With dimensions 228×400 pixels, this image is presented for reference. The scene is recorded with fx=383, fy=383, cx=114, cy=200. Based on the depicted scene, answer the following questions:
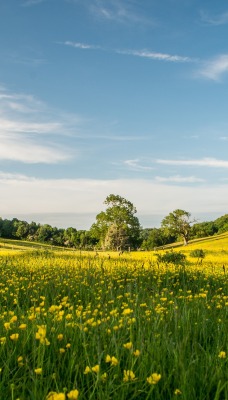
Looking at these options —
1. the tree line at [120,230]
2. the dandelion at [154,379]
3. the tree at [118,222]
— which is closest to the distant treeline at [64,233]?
the tree line at [120,230]

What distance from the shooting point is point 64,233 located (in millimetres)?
147875

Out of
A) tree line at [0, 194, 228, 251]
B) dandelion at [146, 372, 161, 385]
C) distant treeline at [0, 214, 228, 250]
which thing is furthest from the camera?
distant treeline at [0, 214, 228, 250]

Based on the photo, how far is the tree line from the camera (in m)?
86.5

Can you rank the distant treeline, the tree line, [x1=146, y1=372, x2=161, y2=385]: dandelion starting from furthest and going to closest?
the distant treeline < the tree line < [x1=146, y1=372, x2=161, y2=385]: dandelion

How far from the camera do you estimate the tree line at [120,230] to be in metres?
86.5

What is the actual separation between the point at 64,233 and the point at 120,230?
65315 millimetres

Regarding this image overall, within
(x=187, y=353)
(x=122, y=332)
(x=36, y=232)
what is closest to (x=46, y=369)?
(x=122, y=332)

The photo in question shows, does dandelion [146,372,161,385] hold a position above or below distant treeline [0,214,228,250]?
below

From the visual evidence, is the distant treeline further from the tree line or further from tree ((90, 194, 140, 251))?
tree ((90, 194, 140, 251))

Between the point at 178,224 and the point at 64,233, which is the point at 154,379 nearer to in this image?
the point at 178,224

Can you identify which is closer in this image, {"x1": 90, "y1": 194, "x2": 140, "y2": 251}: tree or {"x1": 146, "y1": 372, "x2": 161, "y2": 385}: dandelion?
{"x1": 146, "y1": 372, "x2": 161, "y2": 385}: dandelion

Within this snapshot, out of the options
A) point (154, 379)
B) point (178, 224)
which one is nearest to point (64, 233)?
point (178, 224)

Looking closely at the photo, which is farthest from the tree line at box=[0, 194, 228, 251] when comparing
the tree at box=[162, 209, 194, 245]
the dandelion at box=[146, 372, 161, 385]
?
the dandelion at box=[146, 372, 161, 385]

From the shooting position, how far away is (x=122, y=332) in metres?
4.23
